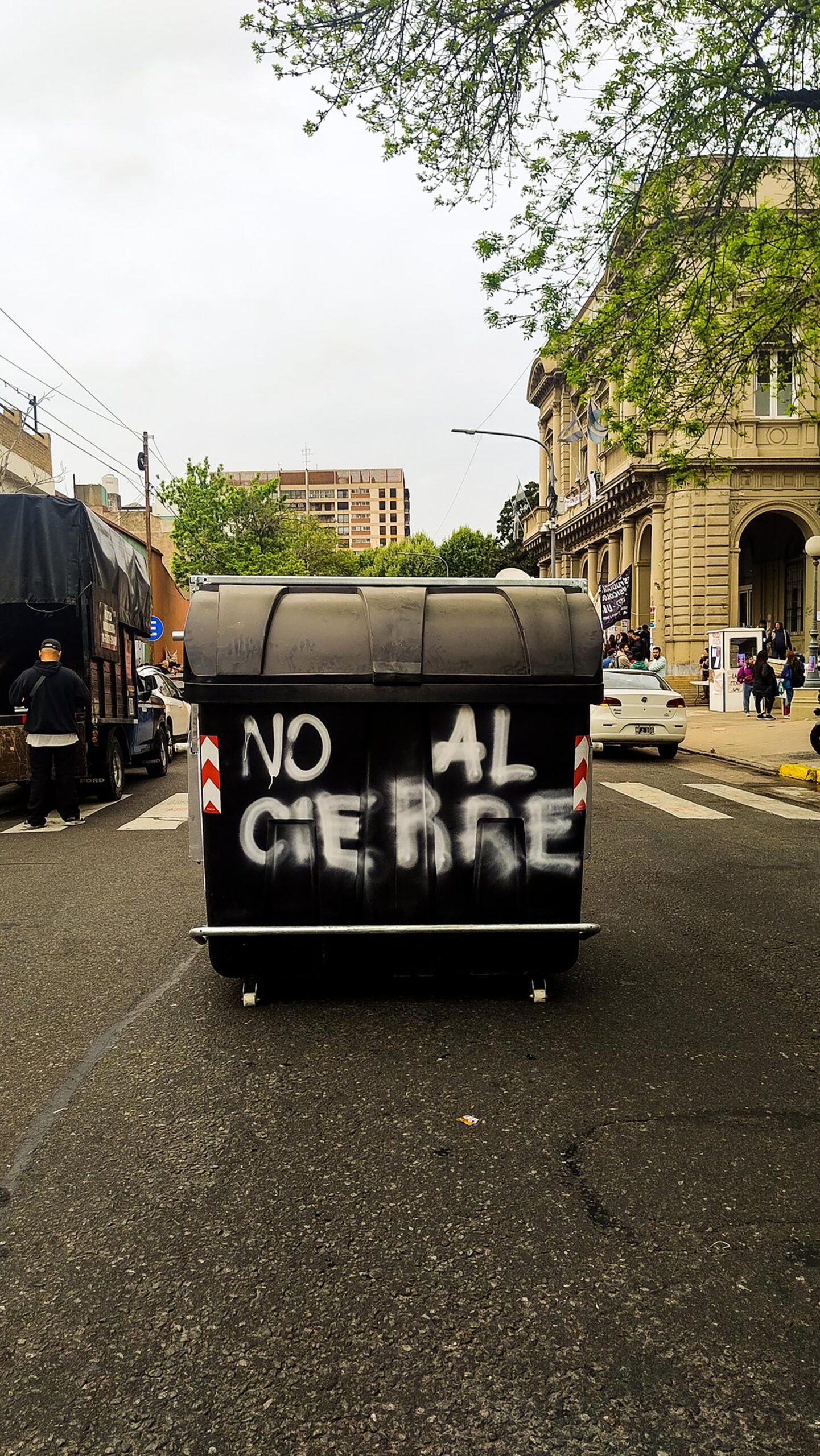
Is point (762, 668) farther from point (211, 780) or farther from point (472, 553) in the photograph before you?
point (472, 553)

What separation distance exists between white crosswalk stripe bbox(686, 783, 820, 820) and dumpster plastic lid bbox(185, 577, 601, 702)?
7.50 metres

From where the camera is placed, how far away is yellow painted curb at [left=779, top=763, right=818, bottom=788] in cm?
1494

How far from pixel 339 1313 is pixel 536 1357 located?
0.47 metres

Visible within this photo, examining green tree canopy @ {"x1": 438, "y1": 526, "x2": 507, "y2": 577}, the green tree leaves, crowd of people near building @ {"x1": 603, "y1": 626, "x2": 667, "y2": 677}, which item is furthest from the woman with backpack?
green tree canopy @ {"x1": 438, "y1": 526, "x2": 507, "y2": 577}

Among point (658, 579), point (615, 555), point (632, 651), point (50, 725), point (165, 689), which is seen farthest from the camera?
point (615, 555)

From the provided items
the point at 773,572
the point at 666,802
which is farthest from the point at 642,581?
the point at 666,802

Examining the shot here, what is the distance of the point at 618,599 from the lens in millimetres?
40156

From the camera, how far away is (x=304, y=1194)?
10.1 ft

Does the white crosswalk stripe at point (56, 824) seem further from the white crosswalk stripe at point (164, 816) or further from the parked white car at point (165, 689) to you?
the parked white car at point (165, 689)

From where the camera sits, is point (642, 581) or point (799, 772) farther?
point (642, 581)

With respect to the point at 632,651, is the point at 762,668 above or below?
below

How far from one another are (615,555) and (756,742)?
25.8 metres

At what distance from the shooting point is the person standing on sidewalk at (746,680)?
87.2 feet

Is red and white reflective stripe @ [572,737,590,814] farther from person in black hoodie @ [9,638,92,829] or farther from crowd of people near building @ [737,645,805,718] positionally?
crowd of people near building @ [737,645,805,718]
